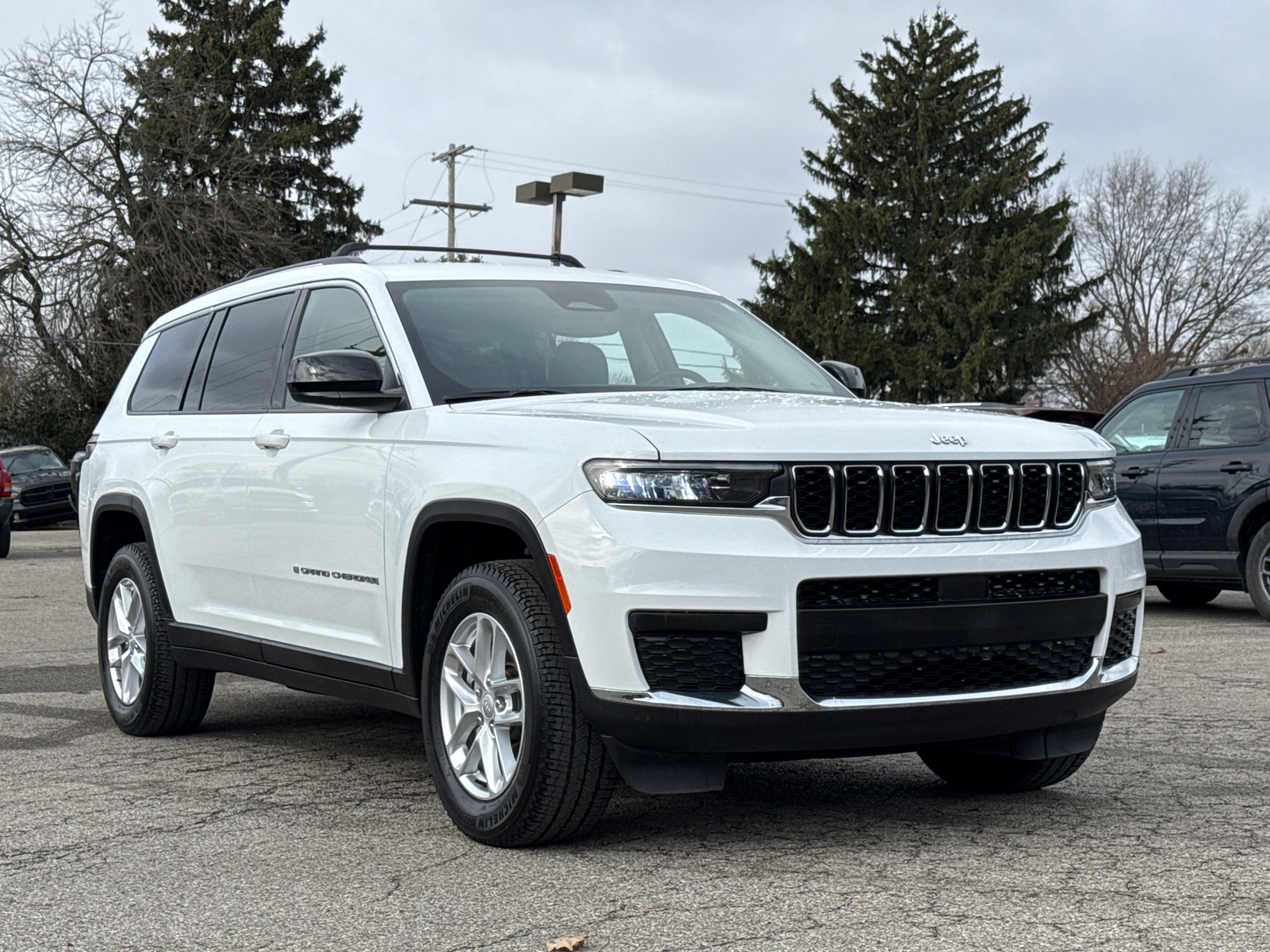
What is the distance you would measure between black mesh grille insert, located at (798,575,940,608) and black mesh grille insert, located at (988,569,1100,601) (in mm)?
229

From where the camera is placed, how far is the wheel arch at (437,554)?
461 cm

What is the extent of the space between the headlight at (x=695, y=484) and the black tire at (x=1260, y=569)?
8123mm

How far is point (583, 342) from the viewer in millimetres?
5508

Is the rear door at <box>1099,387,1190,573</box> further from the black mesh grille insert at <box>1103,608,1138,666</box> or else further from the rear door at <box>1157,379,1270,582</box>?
the black mesh grille insert at <box>1103,608,1138,666</box>

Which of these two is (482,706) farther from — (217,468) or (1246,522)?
(1246,522)

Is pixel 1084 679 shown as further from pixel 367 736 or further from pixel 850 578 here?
pixel 367 736

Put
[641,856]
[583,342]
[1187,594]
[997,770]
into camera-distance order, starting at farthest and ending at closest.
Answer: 1. [1187,594]
2. [583,342]
3. [997,770]
4. [641,856]

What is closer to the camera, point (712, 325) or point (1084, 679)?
point (1084, 679)

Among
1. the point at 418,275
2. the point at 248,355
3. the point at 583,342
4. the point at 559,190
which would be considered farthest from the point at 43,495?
the point at 583,342

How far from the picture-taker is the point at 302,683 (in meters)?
5.61

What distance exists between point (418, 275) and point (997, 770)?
270 cm

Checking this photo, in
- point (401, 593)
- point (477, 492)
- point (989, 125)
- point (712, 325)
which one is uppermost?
point (989, 125)

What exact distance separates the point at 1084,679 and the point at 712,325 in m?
2.19

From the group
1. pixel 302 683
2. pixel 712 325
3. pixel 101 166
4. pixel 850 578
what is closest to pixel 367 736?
pixel 302 683
